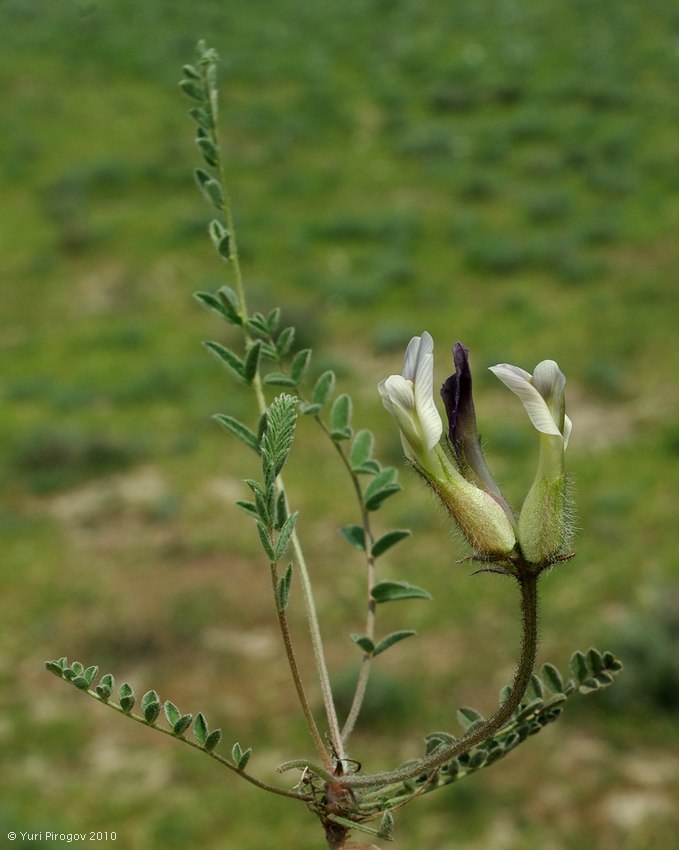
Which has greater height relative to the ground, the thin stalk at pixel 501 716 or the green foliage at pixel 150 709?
the green foliage at pixel 150 709

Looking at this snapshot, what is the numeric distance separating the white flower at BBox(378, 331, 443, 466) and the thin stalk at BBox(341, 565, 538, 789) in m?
0.10

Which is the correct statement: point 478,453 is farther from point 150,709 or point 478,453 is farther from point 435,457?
point 150,709

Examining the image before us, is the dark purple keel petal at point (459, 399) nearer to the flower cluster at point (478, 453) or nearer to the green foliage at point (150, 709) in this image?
the flower cluster at point (478, 453)

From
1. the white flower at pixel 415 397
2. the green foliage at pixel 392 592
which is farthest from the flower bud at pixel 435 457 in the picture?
the green foliage at pixel 392 592

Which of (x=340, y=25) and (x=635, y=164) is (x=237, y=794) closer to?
(x=635, y=164)

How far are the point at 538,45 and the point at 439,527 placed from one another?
7.91 metres

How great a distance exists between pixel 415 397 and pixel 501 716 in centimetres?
19

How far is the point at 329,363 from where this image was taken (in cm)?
635

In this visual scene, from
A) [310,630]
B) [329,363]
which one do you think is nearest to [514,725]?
[310,630]

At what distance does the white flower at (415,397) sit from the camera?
67 centimetres

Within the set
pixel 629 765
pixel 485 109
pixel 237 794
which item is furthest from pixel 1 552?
pixel 485 109

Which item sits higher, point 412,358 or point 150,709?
point 412,358

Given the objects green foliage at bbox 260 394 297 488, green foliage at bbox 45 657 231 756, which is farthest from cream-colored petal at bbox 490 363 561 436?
green foliage at bbox 45 657 231 756

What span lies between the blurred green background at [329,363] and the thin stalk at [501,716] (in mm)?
84
